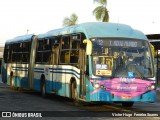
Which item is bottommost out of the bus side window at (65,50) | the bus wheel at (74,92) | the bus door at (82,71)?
the bus wheel at (74,92)

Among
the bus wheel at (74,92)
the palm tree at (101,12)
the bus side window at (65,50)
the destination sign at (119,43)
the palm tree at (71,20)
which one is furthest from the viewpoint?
the palm tree at (71,20)

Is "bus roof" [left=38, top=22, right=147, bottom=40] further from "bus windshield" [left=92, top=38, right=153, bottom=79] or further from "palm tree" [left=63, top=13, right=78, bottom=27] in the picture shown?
"palm tree" [left=63, top=13, right=78, bottom=27]

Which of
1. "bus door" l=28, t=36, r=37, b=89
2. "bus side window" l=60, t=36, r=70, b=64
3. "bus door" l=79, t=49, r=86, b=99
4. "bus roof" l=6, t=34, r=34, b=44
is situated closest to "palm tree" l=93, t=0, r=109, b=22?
"bus roof" l=6, t=34, r=34, b=44

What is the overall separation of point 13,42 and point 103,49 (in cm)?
1322

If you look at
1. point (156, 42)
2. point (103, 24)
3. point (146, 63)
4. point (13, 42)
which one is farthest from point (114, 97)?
point (156, 42)

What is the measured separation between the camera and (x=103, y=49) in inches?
678

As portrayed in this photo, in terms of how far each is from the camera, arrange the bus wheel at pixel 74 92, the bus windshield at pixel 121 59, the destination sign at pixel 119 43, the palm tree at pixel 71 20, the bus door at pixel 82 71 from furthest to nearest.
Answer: the palm tree at pixel 71 20, the bus wheel at pixel 74 92, the bus door at pixel 82 71, the destination sign at pixel 119 43, the bus windshield at pixel 121 59

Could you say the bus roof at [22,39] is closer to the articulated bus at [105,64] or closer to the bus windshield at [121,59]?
the articulated bus at [105,64]

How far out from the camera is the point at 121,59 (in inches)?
674

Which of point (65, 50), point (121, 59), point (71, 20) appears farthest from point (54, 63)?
point (71, 20)

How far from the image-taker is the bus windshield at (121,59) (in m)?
17.0

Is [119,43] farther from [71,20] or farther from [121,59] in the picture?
[71,20]

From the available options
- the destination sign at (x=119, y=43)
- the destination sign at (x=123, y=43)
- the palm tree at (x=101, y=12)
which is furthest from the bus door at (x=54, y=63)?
the palm tree at (x=101, y=12)

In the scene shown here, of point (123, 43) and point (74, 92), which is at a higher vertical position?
point (123, 43)
